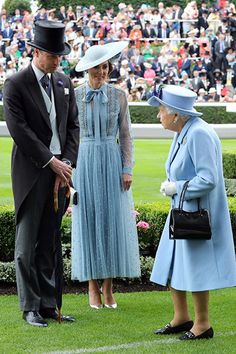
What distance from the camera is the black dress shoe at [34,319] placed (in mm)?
6352

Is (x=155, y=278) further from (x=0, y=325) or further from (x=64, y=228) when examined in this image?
(x=64, y=228)

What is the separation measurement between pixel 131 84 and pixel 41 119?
2359 cm

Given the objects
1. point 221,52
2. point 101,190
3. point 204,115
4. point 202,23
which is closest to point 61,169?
point 101,190

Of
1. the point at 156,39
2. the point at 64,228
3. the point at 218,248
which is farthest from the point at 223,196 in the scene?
the point at 156,39

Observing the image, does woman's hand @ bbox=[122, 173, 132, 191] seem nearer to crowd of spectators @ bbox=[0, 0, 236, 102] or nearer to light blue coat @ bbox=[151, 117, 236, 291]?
light blue coat @ bbox=[151, 117, 236, 291]

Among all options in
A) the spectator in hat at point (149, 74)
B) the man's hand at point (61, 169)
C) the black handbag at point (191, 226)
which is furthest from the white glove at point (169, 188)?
the spectator in hat at point (149, 74)

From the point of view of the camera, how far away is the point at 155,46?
34.7m

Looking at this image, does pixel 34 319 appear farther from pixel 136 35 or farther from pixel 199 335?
pixel 136 35

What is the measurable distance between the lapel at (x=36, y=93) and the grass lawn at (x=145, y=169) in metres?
4.40

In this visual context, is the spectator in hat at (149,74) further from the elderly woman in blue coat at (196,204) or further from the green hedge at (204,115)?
the elderly woman in blue coat at (196,204)

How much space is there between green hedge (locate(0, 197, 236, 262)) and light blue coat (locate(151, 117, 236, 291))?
2.61 meters

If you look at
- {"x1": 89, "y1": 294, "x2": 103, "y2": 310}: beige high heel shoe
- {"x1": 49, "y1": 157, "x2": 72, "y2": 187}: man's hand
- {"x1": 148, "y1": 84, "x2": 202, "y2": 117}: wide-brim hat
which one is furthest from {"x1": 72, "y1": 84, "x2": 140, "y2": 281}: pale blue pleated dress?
{"x1": 148, "y1": 84, "x2": 202, "y2": 117}: wide-brim hat

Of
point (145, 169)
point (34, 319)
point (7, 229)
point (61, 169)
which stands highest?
point (61, 169)

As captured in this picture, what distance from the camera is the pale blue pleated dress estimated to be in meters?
7.07
